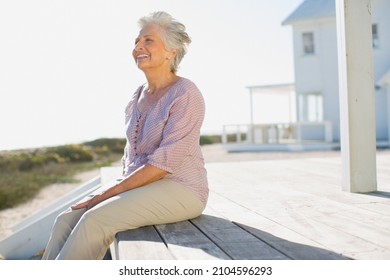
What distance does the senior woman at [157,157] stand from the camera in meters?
2.47

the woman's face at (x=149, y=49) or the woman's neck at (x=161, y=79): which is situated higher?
the woman's face at (x=149, y=49)

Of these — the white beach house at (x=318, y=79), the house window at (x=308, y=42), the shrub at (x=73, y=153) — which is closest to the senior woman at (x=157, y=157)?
the white beach house at (x=318, y=79)

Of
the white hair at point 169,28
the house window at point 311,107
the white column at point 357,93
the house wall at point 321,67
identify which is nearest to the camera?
the white hair at point 169,28

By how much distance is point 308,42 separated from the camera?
16.4 m

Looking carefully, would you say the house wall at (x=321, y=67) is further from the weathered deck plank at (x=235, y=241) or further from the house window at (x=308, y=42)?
the weathered deck plank at (x=235, y=241)

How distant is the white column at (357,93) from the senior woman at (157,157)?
1550 mm

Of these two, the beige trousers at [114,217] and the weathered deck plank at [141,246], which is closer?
the weathered deck plank at [141,246]

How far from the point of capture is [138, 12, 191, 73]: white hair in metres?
2.68

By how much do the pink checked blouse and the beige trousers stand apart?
3.6 inches

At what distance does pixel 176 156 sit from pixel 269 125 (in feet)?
46.2

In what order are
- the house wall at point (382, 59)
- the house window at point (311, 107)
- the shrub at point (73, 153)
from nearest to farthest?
the house wall at point (382, 59), the house window at point (311, 107), the shrub at point (73, 153)

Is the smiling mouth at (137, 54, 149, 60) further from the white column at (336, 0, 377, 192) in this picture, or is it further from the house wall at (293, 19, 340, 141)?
the house wall at (293, 19, 340, 141)
